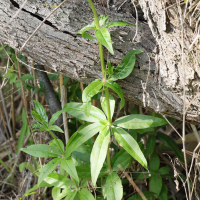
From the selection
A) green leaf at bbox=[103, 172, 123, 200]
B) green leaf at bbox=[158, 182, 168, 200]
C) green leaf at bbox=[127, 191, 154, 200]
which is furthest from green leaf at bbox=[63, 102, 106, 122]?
green leaf at bbox=[158, 182, 168, 200]

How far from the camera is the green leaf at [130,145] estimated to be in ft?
3.11

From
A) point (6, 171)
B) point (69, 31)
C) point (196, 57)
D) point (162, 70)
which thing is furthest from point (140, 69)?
point (6, 171)

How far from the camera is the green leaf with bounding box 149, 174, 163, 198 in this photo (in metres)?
1.36

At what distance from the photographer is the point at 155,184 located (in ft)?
4.53

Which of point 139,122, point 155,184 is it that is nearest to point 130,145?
point 139,122

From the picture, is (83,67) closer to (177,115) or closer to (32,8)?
(32,8)

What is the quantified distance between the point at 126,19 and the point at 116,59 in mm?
204

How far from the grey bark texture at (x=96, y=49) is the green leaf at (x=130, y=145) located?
0.17 metres

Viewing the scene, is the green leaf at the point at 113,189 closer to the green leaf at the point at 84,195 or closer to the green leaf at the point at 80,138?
the green leaf at the point at 84,195

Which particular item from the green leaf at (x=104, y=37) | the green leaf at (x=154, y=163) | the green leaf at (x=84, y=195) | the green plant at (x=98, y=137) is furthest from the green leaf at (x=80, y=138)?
the green leaf at (x=154, y=163)

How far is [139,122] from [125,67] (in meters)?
0.25

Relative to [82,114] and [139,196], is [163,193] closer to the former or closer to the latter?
[139,196]

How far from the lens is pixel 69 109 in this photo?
106cm

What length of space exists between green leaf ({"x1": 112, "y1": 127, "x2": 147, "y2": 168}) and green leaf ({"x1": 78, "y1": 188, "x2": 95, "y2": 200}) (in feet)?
0.99
